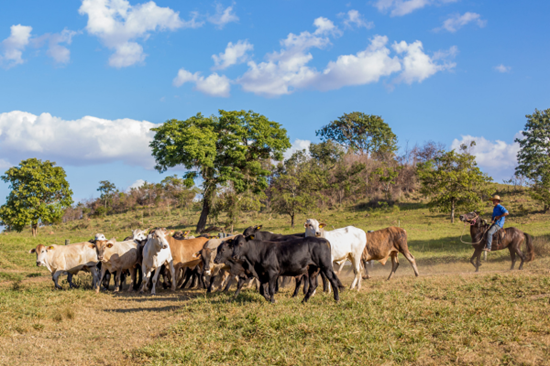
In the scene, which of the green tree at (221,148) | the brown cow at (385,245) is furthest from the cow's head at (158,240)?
the green tree at (221,148)

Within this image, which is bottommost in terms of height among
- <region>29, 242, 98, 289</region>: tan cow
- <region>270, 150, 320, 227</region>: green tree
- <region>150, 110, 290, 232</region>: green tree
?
<region>29, 242, 98, 289</region>: tan cow

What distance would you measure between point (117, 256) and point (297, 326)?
320 inches

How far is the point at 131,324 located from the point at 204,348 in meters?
2.69

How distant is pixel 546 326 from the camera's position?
20.2 ft

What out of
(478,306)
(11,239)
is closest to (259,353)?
(478,306)

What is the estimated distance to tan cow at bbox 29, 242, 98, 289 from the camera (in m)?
12.3

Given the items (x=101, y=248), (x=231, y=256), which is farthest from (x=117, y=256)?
(x=231, y=256)

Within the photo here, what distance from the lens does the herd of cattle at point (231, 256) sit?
899 centimetres

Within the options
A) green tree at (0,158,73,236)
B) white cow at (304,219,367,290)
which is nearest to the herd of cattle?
white cow at (304,219,367,290)

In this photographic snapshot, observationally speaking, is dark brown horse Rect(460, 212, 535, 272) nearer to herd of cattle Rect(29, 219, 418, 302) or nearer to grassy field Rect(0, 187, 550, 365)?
grassy field Rect(0, 187, 550, 365)

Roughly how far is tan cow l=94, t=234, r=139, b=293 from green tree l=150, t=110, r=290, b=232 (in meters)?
18.6

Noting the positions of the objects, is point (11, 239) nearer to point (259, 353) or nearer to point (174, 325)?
point (174, 325)

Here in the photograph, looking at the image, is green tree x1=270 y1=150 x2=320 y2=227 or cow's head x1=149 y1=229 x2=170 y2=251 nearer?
cow's head x1=149 y1=229 x2=170 y2=251

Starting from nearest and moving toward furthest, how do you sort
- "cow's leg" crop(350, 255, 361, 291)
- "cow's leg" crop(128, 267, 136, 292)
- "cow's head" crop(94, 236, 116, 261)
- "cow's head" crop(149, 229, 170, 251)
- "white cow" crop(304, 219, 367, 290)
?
1. "cow's leg" crop(350, 255, 361, 291)
2. "white cow" crop(304, 219, 367, 290)
3. "cow's head" crop(149, 229, 170, 251)
4. "cow's head" crop(94, 236, 116, 261)
5. "cow's leg" crop(128, 267, 136, 292)
